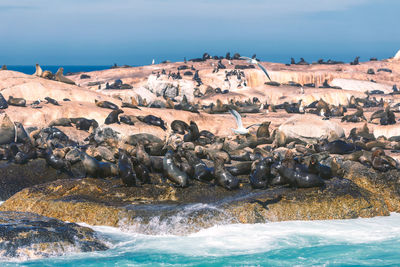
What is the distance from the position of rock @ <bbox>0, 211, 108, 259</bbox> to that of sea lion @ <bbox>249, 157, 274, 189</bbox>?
3973 mm

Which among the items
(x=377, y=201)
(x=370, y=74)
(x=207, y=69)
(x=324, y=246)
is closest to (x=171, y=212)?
(x=324, y=246)

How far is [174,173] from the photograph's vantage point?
12484 mm

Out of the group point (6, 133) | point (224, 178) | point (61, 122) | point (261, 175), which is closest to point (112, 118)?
point (61, 122)

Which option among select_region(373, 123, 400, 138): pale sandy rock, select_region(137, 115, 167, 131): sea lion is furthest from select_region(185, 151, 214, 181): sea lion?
select_region(373, 123, 400, 138): pale sandy rock

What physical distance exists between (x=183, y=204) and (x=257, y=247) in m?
2.08

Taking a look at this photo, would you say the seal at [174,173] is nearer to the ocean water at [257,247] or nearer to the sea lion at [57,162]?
the ocean water at [257,247]

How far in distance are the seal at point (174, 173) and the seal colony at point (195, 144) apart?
22mm

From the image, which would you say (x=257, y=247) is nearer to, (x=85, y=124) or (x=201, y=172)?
(x=201, y=172)

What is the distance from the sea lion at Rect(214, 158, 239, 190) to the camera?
40.6 ft

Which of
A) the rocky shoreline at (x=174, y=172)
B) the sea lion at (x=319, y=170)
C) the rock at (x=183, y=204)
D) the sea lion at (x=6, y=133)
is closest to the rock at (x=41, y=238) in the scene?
the rocky shoreline at (x=174, y=172)

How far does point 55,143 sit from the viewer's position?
18078mm

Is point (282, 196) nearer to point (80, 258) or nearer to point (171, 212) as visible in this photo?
point (171, 212)

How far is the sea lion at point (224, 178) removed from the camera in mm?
12375

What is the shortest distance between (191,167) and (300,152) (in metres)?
6.14
